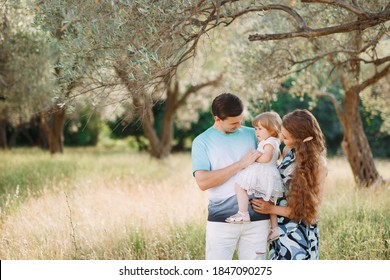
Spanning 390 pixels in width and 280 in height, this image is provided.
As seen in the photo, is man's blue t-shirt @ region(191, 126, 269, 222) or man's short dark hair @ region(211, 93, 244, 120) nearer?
man's short dark hair @ region(211, 93, 244, 120)

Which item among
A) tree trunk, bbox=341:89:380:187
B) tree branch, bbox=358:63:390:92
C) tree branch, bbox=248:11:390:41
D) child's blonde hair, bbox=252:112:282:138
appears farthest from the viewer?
tree trunk, bbox=341:89:380:187

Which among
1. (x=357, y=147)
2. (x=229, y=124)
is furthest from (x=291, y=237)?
(x=357, y=147)

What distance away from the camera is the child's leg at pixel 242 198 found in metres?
4.38

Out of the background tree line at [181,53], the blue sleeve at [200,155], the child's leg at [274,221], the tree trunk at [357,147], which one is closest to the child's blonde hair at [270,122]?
the blue sleeve at [200,155]

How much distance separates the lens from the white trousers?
4.46 metres

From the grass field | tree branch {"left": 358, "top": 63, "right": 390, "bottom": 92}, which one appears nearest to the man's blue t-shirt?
the grass field

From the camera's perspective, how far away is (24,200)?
9.41 m

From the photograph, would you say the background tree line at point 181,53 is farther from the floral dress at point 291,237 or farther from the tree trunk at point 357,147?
the floral dress at point 291,237

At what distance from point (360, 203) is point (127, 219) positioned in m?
3.81

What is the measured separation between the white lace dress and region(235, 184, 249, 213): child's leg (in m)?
0.04

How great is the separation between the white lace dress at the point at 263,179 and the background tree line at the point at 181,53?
1328mm

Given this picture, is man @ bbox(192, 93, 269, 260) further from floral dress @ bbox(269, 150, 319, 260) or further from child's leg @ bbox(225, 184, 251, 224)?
floral dress @ bbox(269, 150, 319, 260)
